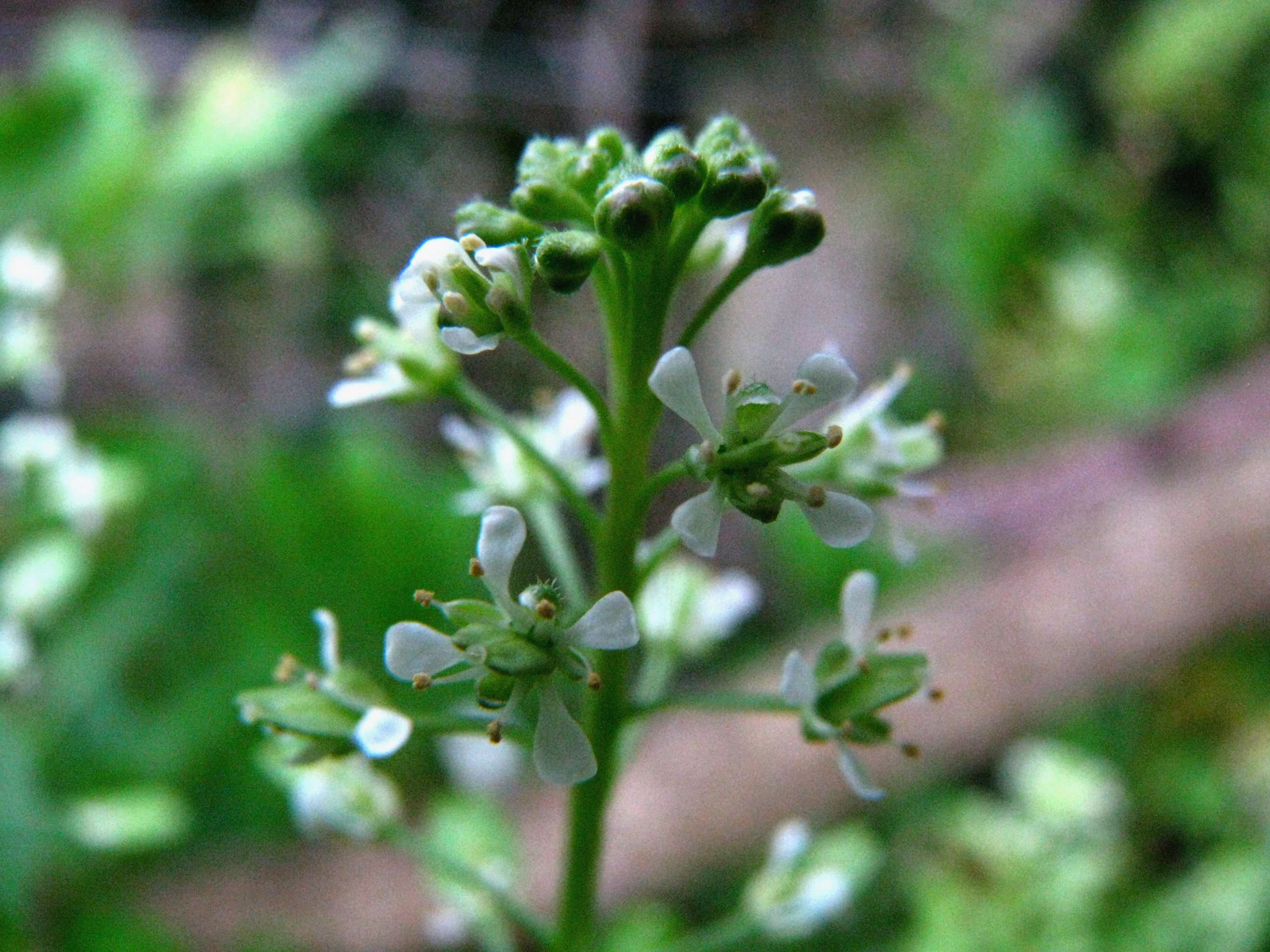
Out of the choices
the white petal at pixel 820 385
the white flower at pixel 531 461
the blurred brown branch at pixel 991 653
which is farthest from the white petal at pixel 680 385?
the blurred brown branch at pixel 991 653

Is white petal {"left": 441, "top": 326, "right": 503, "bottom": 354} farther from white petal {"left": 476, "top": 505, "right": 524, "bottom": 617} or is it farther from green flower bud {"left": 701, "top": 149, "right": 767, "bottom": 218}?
green flower bud {"left": 701, "top": 149, "right": 767, "bottom": 218}

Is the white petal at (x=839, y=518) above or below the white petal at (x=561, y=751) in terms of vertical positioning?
above

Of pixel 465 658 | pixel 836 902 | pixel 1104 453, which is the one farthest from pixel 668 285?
pixel 1104 453

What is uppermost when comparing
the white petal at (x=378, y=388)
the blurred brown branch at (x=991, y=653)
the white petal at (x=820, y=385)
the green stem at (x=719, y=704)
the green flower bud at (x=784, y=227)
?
the blurred brown branch at (x=991, y=653)

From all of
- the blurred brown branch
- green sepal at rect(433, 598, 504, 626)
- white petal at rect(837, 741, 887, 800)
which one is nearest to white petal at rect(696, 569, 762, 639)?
white petal at rect(837, 741, 887, 800)

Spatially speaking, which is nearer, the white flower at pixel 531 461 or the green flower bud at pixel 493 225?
the green flower bud at pixel 493 225

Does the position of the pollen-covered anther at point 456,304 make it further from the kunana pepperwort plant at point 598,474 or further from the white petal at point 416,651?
the white petal at point 416,651
